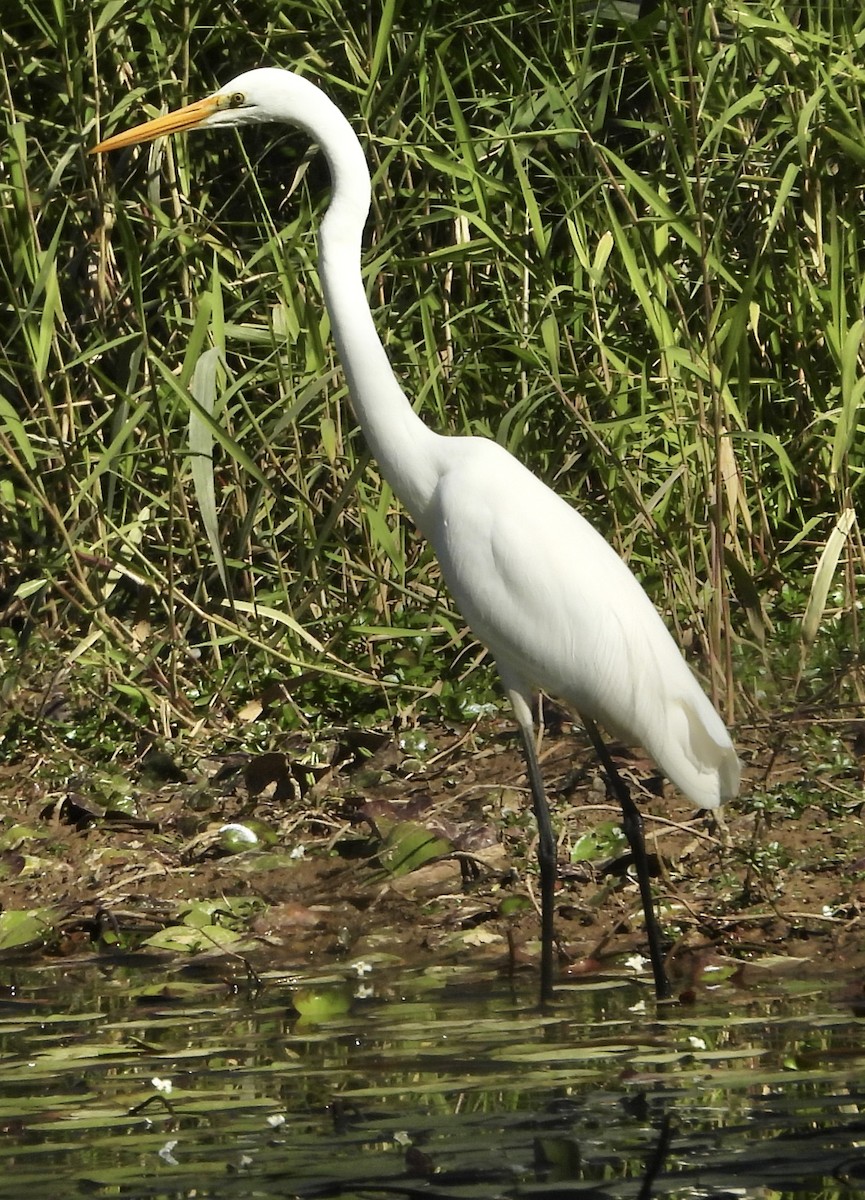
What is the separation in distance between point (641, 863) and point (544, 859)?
19cm

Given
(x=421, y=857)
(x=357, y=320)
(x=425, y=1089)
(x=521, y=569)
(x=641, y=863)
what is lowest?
(x=425, y=1089)

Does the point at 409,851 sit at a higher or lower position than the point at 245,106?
lower

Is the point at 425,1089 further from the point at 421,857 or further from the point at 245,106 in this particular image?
the point at 245,106

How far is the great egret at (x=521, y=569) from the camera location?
3.36 metres

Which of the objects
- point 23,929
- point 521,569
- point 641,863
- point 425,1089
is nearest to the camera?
point 425,1089

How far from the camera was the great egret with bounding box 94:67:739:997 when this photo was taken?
3.36 meters

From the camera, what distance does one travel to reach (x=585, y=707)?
350 cm

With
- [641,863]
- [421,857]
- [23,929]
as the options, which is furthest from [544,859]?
[23,929]

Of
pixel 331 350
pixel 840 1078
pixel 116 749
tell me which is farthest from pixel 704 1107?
pixel 331 350

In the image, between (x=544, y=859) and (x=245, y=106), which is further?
(x=245, y=106)

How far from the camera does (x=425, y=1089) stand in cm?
250

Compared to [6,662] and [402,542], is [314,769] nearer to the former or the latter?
[402,542]

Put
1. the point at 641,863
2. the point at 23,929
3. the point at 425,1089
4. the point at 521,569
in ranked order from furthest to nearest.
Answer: the point at 23,929, the point at 521,569, the point at 641,863, the point at 425,1089

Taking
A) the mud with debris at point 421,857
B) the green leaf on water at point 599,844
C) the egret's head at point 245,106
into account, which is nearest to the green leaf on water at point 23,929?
the mud with debris at point 421,857
